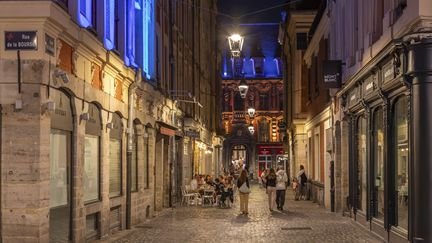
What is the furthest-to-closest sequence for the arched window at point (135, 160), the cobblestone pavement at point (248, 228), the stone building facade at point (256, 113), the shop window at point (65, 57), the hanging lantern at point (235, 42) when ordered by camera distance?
1. the stone building facade at point (256, 113)
2. the hanging lantern at point (235, 42)
3. the arched window at point (135, 160)
4. the cobblestone pavement at point (248, 228)
5. the shop window at point (65, 57)

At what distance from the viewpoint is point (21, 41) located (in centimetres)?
1147

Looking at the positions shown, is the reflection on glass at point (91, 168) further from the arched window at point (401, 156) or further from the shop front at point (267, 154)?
the shop front at point (267, 154)

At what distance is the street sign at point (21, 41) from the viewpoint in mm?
11438

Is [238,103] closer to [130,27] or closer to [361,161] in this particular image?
[361,161]

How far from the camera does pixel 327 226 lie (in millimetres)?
19406

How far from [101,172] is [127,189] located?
110 inches

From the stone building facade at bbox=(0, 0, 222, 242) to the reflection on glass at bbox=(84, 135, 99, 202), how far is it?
2cm

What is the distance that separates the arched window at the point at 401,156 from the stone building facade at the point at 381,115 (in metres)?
0.02

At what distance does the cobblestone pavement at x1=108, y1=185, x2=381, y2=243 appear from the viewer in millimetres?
16438

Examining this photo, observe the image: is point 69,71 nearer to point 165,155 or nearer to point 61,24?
point 61,24

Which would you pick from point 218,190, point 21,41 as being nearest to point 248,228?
point 21,41

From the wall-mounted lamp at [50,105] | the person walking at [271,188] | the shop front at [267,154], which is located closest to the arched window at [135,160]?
the person walking at [271,188]

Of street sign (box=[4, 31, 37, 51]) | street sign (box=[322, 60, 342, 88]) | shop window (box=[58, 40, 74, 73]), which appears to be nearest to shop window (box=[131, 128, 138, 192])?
street sign (box=[322, 60, 342, 88])

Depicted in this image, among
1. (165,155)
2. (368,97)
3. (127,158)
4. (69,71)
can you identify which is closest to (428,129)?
(368,97)
